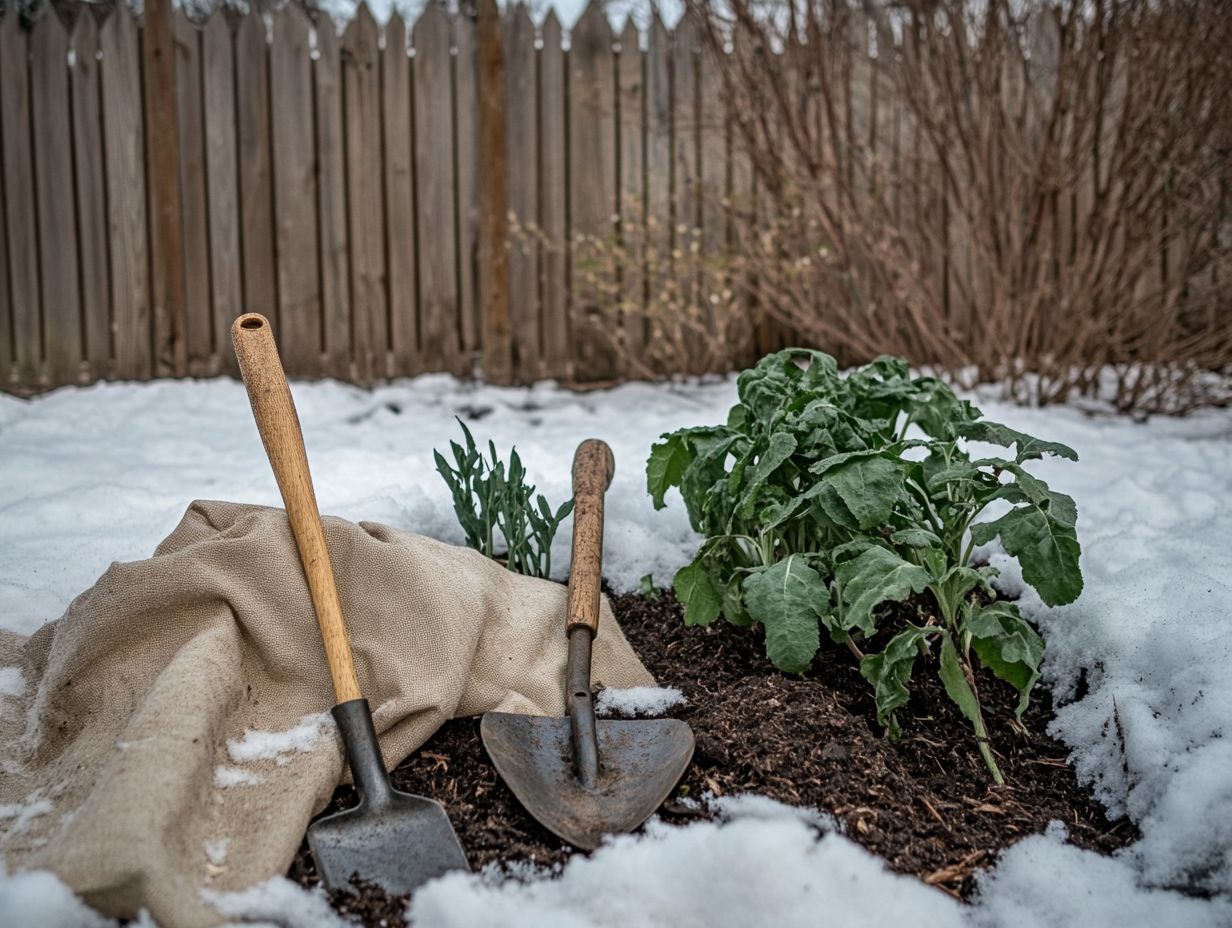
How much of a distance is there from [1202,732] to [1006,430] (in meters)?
0.60

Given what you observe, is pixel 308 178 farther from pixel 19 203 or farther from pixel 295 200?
pixel 19 203

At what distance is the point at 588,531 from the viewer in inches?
81.2

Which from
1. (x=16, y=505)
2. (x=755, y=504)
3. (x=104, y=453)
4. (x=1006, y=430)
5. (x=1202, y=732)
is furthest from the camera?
(x=104, y=453)

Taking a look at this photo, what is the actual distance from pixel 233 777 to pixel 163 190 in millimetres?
4349

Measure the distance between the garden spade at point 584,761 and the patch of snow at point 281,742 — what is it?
0.28m

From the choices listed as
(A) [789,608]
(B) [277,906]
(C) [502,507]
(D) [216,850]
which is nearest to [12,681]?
(D) [216,850]

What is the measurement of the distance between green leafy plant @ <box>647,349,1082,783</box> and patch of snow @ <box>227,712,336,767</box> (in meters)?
0.74

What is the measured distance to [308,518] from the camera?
68.0 inches

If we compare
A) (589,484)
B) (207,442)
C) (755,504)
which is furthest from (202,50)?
(755,504)

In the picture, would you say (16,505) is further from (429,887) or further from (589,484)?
(429,887)

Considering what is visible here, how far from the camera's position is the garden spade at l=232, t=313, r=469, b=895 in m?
1.34

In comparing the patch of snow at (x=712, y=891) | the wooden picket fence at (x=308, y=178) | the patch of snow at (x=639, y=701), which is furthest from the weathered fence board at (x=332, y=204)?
the patch of snow at (x=712, y=891)

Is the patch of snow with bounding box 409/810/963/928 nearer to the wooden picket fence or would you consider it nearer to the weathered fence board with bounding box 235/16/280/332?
the wooden picket fence

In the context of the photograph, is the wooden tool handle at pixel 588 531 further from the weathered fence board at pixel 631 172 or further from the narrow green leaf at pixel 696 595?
the weathered fence board at pixel 631 172
